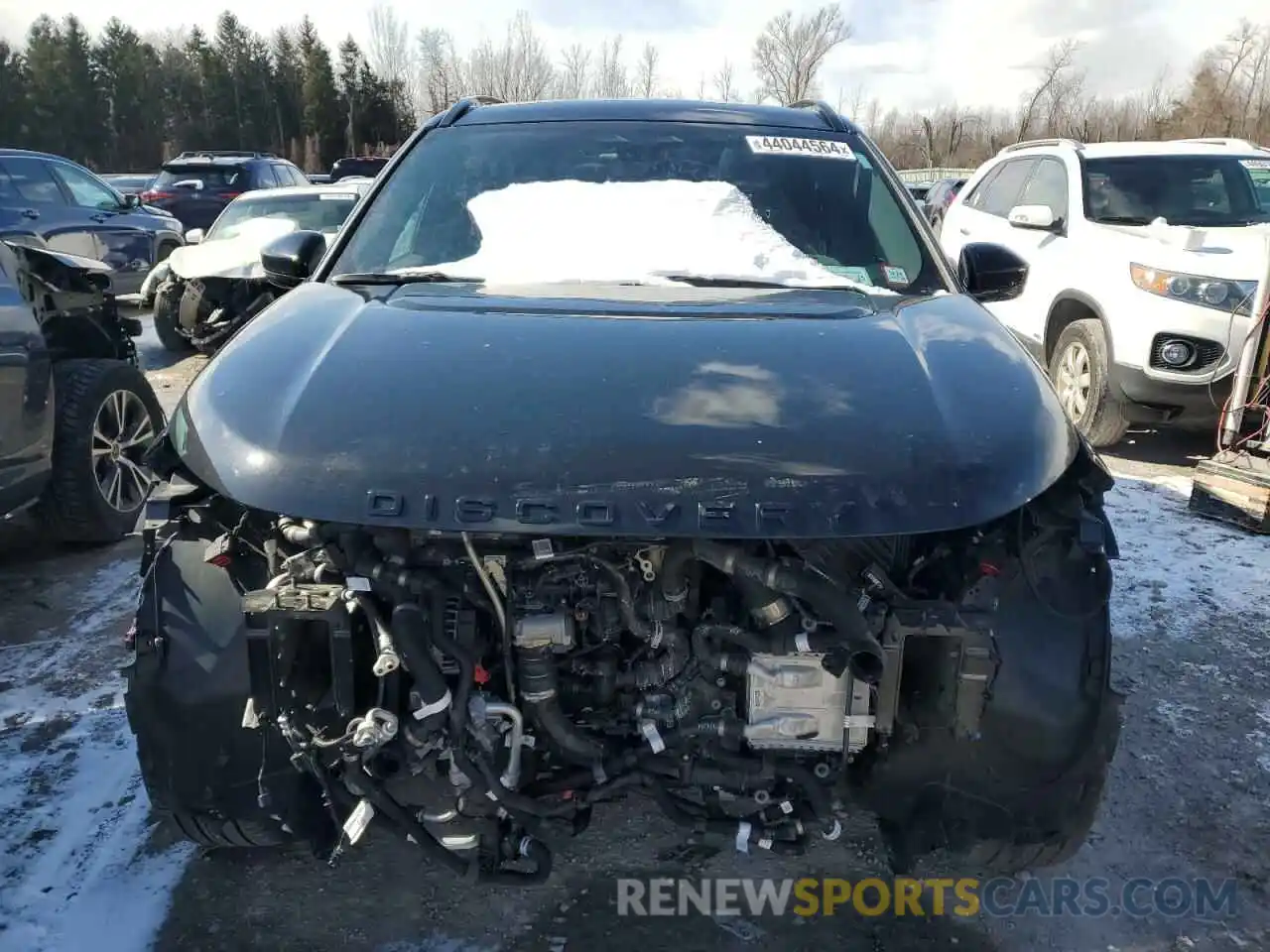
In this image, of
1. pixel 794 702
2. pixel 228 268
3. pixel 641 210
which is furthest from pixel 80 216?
pixel 794 702

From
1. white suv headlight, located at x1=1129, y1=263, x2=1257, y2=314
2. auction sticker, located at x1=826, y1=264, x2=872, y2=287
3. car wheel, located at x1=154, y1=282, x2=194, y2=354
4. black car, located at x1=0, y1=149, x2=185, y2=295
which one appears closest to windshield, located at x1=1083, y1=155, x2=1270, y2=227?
white suv headlight, located at x1=1129, y1=263, x2=1257, y2=314

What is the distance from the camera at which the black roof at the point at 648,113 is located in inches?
132

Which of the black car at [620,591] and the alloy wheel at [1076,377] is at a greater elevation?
the black car at [620,591]

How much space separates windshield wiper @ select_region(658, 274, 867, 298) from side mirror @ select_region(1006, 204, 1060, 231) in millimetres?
4662

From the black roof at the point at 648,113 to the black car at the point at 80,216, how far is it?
8.32 m

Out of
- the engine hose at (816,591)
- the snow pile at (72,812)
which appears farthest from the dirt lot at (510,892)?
the engine hose at (816,591)

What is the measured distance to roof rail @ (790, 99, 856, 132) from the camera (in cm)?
349

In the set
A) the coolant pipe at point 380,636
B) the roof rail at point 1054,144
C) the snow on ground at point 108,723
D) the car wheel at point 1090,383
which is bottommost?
the snow on ground at point 108,723

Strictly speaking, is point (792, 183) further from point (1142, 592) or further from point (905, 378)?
point (1142, 592)

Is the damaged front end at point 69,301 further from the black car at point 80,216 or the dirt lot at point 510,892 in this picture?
A: the black car at point 80,216

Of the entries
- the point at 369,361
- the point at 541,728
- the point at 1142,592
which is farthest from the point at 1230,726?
the point at 369,361

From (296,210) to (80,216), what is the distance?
3068mm

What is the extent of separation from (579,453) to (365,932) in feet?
4.45

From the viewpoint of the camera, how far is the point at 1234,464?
209 inches
